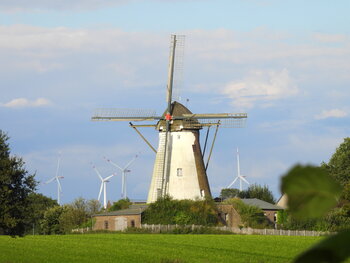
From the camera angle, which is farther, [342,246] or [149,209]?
[149,209]

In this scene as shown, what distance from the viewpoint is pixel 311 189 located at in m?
1.14

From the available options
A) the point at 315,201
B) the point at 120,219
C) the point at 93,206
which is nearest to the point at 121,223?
the point at 120,219

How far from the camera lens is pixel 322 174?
1111 millimetres

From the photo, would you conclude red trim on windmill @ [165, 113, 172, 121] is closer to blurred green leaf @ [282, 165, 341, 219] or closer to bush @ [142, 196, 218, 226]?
bush @ [142, 196, 218, 226]

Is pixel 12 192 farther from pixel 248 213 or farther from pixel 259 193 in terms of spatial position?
pixel 259 193

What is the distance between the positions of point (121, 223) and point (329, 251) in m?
76.9

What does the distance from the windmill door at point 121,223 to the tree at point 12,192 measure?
3501 centimetres

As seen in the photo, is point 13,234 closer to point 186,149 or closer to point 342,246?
point 186,149

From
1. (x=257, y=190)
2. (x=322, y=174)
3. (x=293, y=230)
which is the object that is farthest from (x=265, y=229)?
(x=322, y=174)

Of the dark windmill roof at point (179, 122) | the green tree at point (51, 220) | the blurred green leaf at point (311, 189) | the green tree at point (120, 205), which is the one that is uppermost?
the dark windmill roof at point (179, 122)

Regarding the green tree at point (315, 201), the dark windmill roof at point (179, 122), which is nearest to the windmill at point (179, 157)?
the dark windmill roof at point (179, 122)

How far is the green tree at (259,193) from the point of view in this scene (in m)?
96.6

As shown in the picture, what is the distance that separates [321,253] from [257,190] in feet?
321

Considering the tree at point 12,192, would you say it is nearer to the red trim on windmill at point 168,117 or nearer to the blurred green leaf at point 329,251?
the red trim on windmill at point 168,117
